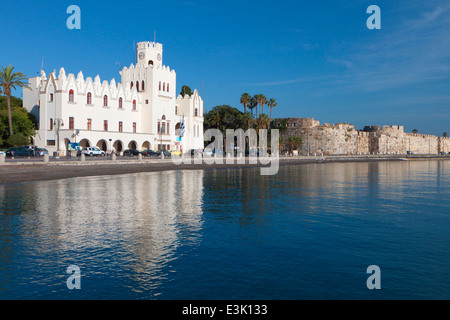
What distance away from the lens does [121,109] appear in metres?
68.1

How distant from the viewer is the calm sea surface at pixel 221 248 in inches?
327

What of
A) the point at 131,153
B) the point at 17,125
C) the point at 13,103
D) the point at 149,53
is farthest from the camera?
the point at 149,53

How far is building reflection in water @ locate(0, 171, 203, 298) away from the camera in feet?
31.4

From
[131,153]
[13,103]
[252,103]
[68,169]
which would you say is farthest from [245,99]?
[68,169]

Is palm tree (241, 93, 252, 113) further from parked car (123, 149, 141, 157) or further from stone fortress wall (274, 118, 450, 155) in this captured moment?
parked car (123, 149, 141, 157)

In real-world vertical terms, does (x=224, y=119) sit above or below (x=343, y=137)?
above

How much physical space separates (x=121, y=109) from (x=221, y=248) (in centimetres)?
6055

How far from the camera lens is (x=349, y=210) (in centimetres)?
1814

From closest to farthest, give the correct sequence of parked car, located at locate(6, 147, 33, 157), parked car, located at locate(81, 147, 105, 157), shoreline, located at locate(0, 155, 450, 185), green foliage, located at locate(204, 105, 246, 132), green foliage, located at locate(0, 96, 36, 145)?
shoreline, located at locate(0, 155, 450, 185) < parked car, located at locate(6, 147, 33, 157) < parked car, located at locate(81, 147, 105, 157) < green foliage, located at locate(0, 96, 36, 145) < green foliage, located at locate(204, 105, 246, 132)

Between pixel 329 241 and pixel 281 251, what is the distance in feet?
6.63

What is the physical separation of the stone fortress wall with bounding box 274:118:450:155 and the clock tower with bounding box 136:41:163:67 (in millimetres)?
46382

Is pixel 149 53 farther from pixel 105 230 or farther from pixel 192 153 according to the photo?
pixel 105 230

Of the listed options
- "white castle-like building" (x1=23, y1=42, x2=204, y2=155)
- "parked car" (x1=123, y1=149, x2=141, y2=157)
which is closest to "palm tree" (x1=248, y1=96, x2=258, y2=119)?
"white castle-like building" (x1=23, y1=42, x2=204, y2=155)

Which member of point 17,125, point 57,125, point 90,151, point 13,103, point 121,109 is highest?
point 13,103
